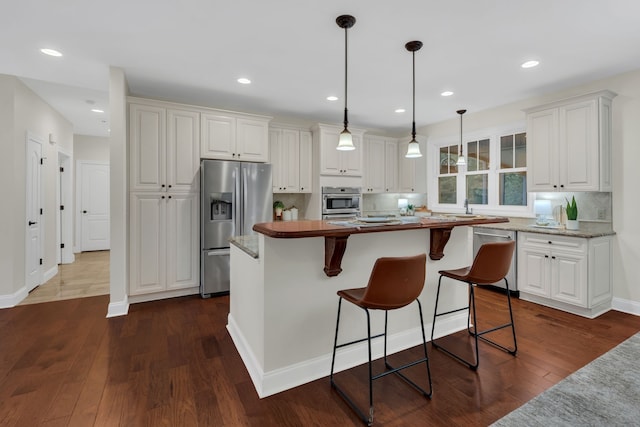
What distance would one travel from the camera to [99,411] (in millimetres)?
1866

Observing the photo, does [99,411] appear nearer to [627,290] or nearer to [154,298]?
[154,298]

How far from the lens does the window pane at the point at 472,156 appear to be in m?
5.03

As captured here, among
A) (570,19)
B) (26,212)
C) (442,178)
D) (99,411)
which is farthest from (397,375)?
(26,212)

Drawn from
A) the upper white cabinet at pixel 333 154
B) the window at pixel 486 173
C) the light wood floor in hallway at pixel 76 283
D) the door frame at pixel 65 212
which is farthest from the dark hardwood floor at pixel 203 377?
the door frame at pixel 65 212

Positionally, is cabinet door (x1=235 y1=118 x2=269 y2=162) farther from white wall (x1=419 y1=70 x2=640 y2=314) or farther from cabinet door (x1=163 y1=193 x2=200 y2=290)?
white wall (x1=419 y1=70 x2=640 y2=314)

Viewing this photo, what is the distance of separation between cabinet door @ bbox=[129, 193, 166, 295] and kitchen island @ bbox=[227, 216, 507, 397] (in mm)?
1717

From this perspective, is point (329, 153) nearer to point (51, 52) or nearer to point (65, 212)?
point (51, 52)

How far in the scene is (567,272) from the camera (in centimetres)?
339

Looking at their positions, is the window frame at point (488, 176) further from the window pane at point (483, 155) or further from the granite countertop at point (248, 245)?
the granite countertop at point (248, 245)

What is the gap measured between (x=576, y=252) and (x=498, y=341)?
4.83 ft

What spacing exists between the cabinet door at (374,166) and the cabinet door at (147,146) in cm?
328

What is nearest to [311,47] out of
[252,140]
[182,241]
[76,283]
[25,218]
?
[252,140]

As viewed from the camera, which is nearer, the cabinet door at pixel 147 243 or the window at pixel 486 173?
the cabinet door at pixel 147 243

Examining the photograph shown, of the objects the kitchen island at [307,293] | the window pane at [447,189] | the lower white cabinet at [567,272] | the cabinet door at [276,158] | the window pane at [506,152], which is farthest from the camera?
the window pane at [447,189]
